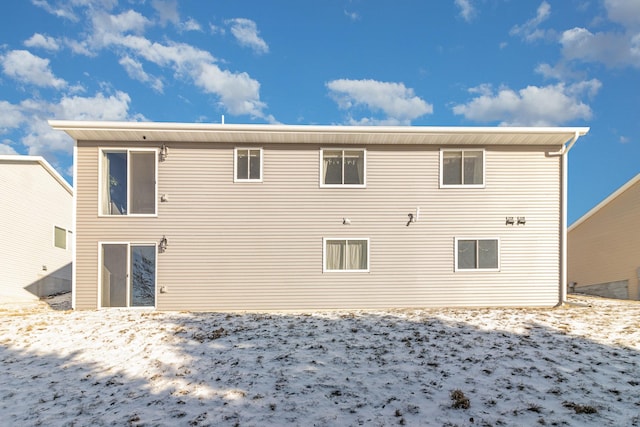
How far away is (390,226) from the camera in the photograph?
10766mm

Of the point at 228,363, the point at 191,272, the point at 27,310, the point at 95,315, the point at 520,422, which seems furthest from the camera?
the point at 27,310

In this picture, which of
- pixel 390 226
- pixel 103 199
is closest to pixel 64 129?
pixel 103 199

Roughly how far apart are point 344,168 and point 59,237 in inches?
546

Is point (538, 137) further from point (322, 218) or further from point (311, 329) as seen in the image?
point (311, 329)

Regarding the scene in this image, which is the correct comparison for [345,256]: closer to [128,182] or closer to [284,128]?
[284,128]

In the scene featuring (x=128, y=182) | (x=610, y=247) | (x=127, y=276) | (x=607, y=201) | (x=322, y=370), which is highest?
A: (x=128, y=182)

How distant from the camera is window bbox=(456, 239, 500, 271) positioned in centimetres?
1078

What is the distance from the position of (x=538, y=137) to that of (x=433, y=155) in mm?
2835

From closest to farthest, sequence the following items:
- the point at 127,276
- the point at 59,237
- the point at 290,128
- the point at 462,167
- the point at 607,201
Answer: the point at 290,128 → the point at 127,276 → the point at 462,167 → the point at 607,201 → the point at 59,237

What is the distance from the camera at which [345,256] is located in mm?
10719

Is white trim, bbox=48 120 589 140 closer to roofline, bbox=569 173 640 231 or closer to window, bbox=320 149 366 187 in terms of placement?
window, bbox=320 149 366 187

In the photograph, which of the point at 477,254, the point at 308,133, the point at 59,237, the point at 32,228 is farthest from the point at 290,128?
the point at 59,237

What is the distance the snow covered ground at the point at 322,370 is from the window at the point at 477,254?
175 cm

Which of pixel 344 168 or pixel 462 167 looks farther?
pixel 462 167
